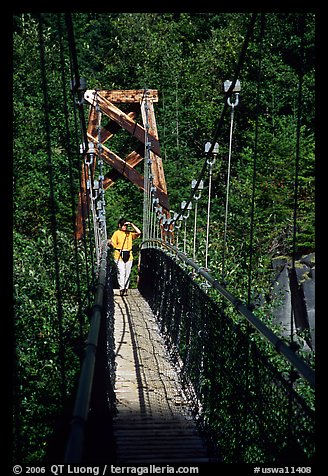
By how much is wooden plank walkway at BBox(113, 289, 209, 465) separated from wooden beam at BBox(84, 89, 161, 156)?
4.82 meters

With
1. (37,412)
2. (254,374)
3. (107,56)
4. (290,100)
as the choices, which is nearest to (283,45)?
(290,100)

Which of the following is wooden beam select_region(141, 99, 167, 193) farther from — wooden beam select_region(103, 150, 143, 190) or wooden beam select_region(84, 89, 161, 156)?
wooden beam select_region(103, 150, 143, 190)

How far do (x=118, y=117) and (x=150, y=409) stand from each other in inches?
284

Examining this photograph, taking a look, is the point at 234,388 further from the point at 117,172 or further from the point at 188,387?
the point at 117,172

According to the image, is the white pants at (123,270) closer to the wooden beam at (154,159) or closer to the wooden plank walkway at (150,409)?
the wooden beam at (154,159)

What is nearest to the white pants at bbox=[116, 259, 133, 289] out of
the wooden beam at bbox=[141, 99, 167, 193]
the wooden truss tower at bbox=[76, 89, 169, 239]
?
the wooden truss tower at bbox=[76, 89, 169, 239]

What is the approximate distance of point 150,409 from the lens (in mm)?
3980

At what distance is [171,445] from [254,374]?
860mm

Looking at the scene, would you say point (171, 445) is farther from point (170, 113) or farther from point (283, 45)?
point (283, 45)

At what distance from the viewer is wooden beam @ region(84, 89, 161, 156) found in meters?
10.7

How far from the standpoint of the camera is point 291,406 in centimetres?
211

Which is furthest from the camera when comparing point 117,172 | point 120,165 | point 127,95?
point 117,172

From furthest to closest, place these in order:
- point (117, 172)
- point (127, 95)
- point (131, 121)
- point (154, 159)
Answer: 1. point (117, 172)
2. point (127, 95)
3. point (131, 121)
4. point (154, 159)

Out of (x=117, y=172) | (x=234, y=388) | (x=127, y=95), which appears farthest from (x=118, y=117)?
(x=234, y=388)
